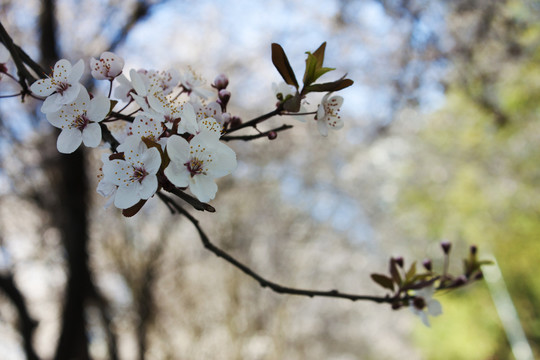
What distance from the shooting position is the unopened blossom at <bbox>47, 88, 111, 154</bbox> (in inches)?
21.1

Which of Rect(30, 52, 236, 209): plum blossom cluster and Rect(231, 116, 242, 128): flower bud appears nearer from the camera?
Rect(30, 52, 236, 209): plum blossom cluster

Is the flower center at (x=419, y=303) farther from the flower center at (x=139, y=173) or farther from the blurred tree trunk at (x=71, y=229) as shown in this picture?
the blurred tree trunk at (x=71, y=229)

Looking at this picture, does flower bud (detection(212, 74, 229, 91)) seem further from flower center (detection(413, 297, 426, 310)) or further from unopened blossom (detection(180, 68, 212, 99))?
flower center (detection(413, 297, 426, 310))

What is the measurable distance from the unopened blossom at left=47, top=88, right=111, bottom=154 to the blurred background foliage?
266 cm

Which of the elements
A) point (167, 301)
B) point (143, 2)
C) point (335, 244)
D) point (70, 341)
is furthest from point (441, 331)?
point (143, 2)

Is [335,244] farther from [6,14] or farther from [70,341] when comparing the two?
[6,14]

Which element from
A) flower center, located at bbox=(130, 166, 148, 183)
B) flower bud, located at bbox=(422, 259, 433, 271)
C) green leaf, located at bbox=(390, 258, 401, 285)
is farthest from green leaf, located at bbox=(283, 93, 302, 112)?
flower bud, located at bbox=(422, 259, 433, 271)

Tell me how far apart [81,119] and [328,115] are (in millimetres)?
359

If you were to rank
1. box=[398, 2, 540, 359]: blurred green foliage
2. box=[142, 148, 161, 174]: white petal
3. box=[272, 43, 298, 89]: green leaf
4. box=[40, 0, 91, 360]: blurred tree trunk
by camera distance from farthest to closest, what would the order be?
1. box=[398, 2, 540, 359]: blurred green foliage
2. box=[40, 0, 91, 360]: blurred tree trunk
3. box=[272, 43, 298, 89]: green leaf
4. box=[142, 148, 161, 174]: white petal

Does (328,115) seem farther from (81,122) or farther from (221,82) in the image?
(81,122)

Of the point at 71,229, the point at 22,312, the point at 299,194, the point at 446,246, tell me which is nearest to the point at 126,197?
the point at 446,246

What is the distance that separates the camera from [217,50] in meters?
5.09

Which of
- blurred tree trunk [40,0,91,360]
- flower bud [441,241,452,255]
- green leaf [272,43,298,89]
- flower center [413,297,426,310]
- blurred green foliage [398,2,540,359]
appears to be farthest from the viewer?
blurred green foliage [398,2,540,359]

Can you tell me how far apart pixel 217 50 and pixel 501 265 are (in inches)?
262
